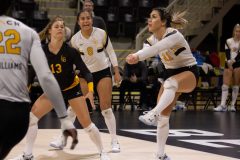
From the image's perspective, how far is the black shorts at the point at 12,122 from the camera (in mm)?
2686

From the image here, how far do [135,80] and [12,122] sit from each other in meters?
8.80

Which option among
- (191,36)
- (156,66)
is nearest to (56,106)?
(156,66)

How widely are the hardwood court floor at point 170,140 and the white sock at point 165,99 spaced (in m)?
0.73

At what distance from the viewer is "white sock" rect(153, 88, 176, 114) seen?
5.12 meters

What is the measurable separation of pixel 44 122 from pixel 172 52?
412cm

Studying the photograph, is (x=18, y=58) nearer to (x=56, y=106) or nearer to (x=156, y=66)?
(x=56, y=106)

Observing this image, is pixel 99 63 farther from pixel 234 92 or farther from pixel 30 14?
pixel 30 14

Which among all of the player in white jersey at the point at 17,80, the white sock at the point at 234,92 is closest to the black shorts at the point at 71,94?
the player in white jersey at the point at 17,80

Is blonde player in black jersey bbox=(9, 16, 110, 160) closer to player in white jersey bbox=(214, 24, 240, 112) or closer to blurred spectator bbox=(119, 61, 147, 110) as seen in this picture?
blurred spectator bbox=(119, 61, 147, 110)

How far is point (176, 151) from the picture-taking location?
20.0ft

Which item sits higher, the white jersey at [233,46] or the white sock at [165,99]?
the white jersey at [233,46]

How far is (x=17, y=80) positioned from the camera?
2.78 meters

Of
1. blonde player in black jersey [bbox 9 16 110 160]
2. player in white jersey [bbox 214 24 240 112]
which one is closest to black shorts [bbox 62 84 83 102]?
blonde player in black jersey [bbox 9 16 110 160]

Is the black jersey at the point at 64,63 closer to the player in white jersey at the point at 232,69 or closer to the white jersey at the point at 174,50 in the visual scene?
the white jersey at the point at 174,50
